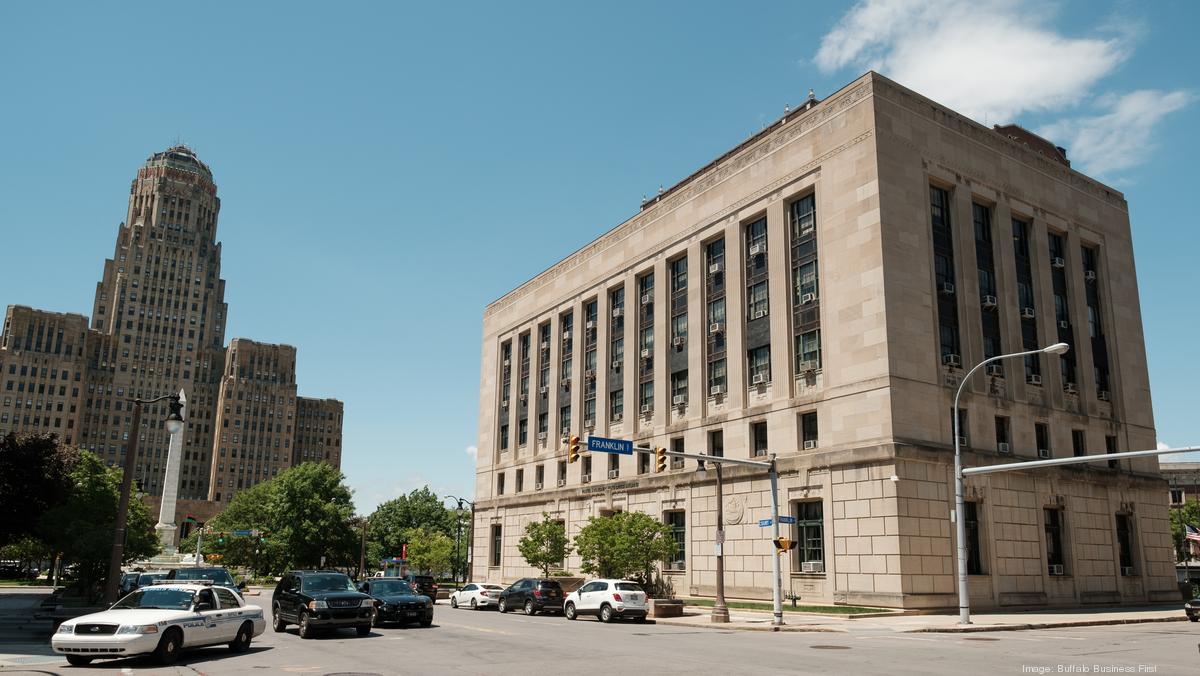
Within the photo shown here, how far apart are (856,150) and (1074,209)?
17.8 metres

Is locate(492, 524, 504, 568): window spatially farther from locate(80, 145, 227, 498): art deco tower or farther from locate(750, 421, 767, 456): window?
locate(80, 145, 227, 498): art deco tower

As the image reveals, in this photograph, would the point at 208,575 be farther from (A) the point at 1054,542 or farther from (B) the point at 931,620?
(A) the point at 1054,542

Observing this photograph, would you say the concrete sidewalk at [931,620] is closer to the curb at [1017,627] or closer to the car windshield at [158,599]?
the curb at [1017,627]

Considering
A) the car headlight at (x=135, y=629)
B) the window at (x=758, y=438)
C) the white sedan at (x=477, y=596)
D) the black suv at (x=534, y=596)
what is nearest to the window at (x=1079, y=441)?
the window at (x=758, y=438)

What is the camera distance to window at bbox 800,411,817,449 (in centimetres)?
4216

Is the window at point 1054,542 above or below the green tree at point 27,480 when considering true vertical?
below

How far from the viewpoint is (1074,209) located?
50.3 m

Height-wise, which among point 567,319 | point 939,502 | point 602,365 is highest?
point 567,319

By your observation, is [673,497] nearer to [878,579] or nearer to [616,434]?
[616,434]

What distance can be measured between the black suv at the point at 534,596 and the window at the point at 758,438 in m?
13.0

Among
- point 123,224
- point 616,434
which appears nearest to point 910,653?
point 616,434

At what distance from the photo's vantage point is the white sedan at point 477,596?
4472 centimetres

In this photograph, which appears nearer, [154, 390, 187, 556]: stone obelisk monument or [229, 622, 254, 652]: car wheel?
[229, 622, 254, 652]: car wheel

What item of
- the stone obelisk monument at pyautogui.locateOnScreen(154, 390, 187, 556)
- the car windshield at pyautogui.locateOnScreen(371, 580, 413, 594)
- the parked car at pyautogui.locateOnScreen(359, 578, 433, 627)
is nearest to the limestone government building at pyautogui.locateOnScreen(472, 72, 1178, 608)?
the parked car at pyautogui.locateOnScreen(359, 578, 433, 627)
